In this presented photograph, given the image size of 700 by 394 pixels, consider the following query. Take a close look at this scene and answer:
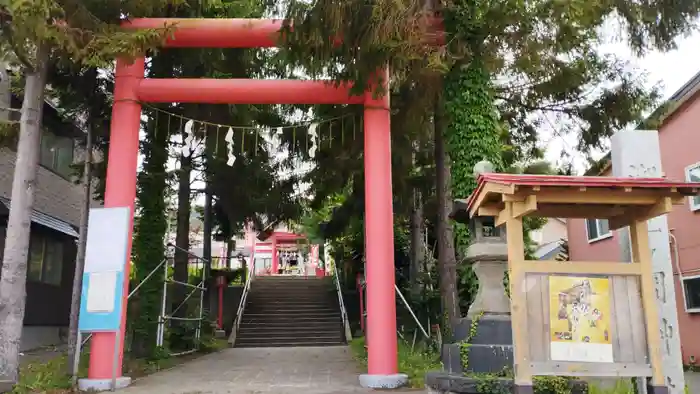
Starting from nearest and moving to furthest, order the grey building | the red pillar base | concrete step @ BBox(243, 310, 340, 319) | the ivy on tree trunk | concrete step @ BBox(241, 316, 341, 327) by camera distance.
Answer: the red pillar base
the ivy on tree trunk
the grey building
concrete step @ BBox(241, 316, 341, 327)
concrete step @ BBox(243, 310, 340, 319)

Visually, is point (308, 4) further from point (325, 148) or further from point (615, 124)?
point (615, 124)

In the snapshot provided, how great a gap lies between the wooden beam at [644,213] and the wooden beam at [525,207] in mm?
1109

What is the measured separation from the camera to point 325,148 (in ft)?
39.1

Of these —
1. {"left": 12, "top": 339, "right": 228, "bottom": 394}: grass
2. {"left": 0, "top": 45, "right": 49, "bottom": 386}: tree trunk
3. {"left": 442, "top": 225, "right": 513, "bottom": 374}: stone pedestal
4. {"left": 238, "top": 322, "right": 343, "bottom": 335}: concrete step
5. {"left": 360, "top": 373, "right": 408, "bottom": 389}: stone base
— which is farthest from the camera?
{"left": 238, "top": 322, "right": 343, "bottom": 335}: concrete step

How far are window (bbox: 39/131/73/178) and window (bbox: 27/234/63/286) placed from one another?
6.27 feet

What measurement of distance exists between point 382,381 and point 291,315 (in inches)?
375

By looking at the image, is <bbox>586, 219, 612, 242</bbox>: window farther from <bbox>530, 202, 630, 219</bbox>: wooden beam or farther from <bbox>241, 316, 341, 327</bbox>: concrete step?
<bbox>530, 202, 630, 219</bbox>: wooden beam

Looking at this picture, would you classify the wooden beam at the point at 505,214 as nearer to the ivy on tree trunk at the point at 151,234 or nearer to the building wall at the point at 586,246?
the ivy on tree trunk at the point at 151,234

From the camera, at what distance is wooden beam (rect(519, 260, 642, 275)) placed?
17.0ft

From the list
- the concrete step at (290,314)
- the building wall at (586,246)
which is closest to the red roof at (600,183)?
the building wall at (586,246)

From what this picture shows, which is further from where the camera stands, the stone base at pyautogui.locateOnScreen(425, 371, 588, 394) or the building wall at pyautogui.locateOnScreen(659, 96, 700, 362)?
the building wall at pyautogui.locateOnScreen(659, 96, 700, 362)

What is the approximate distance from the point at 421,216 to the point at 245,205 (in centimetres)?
456

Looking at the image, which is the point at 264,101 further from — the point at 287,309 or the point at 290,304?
the point at 290,304

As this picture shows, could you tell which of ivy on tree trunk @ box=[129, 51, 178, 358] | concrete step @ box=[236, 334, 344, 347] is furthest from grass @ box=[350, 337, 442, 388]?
ivy on tree trunk @ box=[129, 51, 178, 358]
